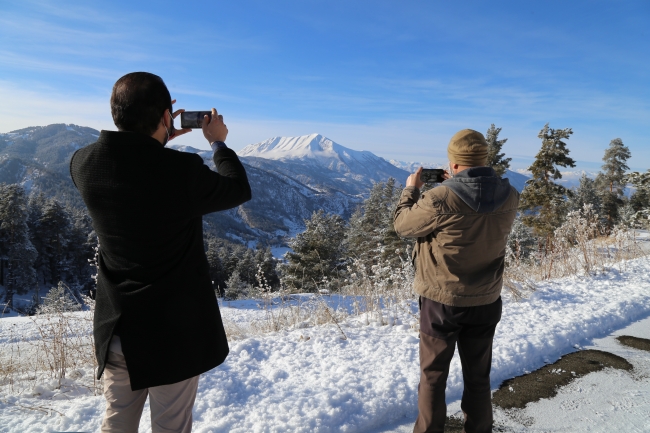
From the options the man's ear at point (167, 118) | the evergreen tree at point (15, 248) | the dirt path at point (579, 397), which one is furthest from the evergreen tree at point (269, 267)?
the man's ear at point (167, 118)

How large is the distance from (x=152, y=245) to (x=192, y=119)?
68 centimetres

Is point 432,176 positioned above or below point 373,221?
above

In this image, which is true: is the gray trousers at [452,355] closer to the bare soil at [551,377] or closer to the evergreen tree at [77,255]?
the bare soil at [551,377]

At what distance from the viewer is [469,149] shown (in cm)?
226

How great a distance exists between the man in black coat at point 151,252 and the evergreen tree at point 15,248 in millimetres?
40555

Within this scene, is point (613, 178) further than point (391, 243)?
Yes

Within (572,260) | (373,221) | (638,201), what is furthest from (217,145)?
(638,201)

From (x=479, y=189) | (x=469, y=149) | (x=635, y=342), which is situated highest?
(x=469, y=149)

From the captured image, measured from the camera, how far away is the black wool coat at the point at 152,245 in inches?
57.6

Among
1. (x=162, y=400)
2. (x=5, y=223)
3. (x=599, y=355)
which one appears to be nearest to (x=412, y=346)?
(x=599, y=355)

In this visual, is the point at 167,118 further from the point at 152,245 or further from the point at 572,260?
the point at 572,260

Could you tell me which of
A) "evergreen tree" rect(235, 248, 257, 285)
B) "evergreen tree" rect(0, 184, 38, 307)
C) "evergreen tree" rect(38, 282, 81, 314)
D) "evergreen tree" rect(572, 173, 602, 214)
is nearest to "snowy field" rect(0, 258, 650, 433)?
"evergreen tree" rect(38, 282, 81, 314)

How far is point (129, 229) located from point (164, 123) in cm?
49

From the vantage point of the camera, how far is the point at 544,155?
71.2ft
